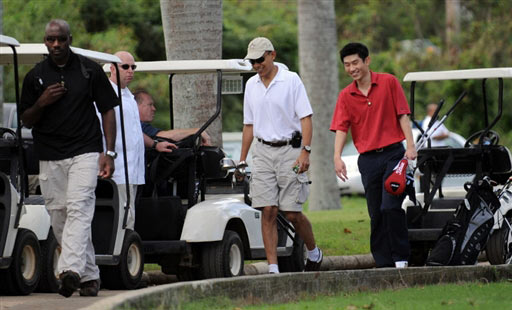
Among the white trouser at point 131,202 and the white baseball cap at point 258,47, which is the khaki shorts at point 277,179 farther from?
the white trouser at point 131,202

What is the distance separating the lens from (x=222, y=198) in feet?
39.5

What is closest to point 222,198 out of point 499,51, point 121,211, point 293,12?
point 121,211

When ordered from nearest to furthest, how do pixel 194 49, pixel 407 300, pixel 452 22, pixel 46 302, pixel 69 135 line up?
1. pixel 407 300
2. pixel 46 302
3. pixel 69 135
4. pixel 194 49
5. pixel 452 22

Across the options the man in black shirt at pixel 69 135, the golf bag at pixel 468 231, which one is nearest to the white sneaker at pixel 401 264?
the golf bag at pixel 468 231

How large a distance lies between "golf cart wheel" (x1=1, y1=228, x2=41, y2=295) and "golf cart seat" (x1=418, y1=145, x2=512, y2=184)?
14.8ft

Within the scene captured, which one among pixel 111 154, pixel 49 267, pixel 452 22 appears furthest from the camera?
pixel 452 22

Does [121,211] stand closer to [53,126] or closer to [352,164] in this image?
[53,126]

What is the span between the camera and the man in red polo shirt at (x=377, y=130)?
11375 mm

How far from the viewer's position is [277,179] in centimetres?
1130

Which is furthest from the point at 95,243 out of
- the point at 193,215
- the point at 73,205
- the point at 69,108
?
the point at 69,108

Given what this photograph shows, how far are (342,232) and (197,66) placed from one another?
4935 mm

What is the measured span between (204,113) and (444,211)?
8.38 ft

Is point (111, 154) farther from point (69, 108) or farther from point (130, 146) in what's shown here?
point (130, 146)

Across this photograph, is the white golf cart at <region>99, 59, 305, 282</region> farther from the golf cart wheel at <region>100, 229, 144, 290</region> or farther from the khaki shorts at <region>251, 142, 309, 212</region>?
the khaki shorts at <region>251, 142, 309, 212</region>
